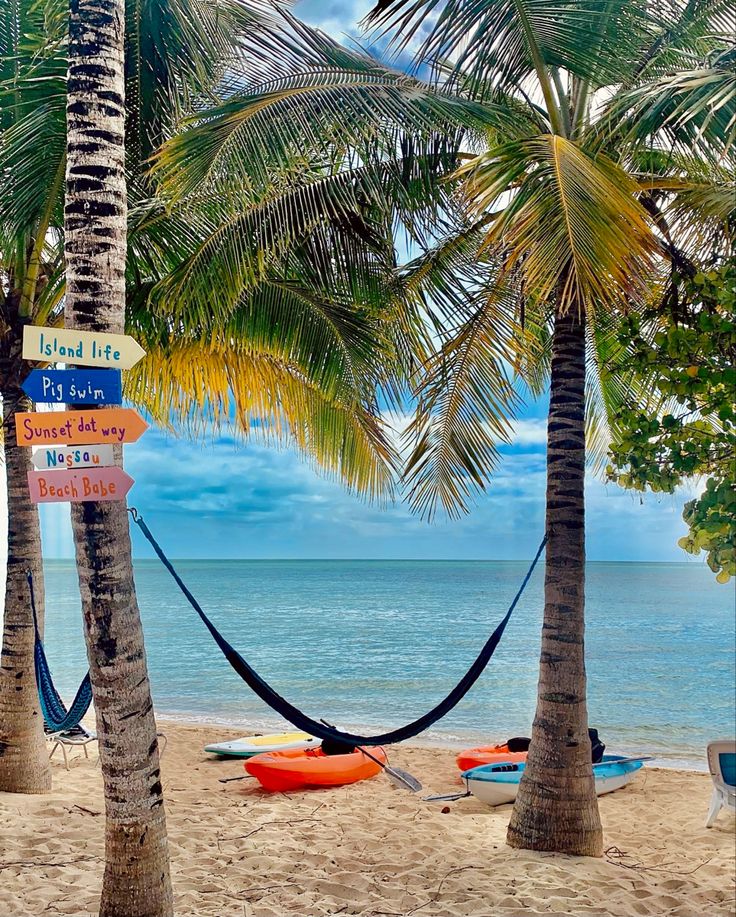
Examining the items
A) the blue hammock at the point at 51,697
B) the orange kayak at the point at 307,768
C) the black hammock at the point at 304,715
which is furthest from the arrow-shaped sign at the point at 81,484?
the orange kayak at the point at 307,768

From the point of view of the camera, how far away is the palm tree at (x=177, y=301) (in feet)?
12.6

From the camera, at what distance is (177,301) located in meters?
3.97

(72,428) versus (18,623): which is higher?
(72,428)

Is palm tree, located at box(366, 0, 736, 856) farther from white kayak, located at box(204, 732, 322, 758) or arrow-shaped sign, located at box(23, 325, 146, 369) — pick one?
white kayak, located at box(204, 732, 322, 758)

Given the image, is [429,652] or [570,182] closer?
[570,182]

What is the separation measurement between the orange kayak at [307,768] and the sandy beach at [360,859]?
10 centimetres

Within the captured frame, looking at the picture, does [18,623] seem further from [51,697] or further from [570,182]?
[570,182]

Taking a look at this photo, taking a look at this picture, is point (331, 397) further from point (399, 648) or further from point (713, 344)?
point (399, 648)

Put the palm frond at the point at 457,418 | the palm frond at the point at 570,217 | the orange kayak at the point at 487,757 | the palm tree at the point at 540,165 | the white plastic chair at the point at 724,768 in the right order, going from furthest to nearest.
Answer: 1. the orange kayak at the point at 487,757
2. the palm frond at the point at 457,418
3. the white plastic chair at the point at 724,768
4. the palm tree at the point at 540,165
5. the palm frond at the point at 570,217

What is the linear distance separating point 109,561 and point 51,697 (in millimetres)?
2660

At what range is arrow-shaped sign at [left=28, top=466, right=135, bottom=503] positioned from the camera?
2420mm

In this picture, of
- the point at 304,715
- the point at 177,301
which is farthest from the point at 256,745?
the point at 177,301

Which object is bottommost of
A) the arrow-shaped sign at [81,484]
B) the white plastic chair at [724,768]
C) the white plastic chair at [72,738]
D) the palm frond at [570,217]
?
the white plastic chair at [72,738]

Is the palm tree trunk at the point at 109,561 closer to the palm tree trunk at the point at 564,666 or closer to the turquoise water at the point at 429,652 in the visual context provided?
the palm tree trunk at the point at 564,666
